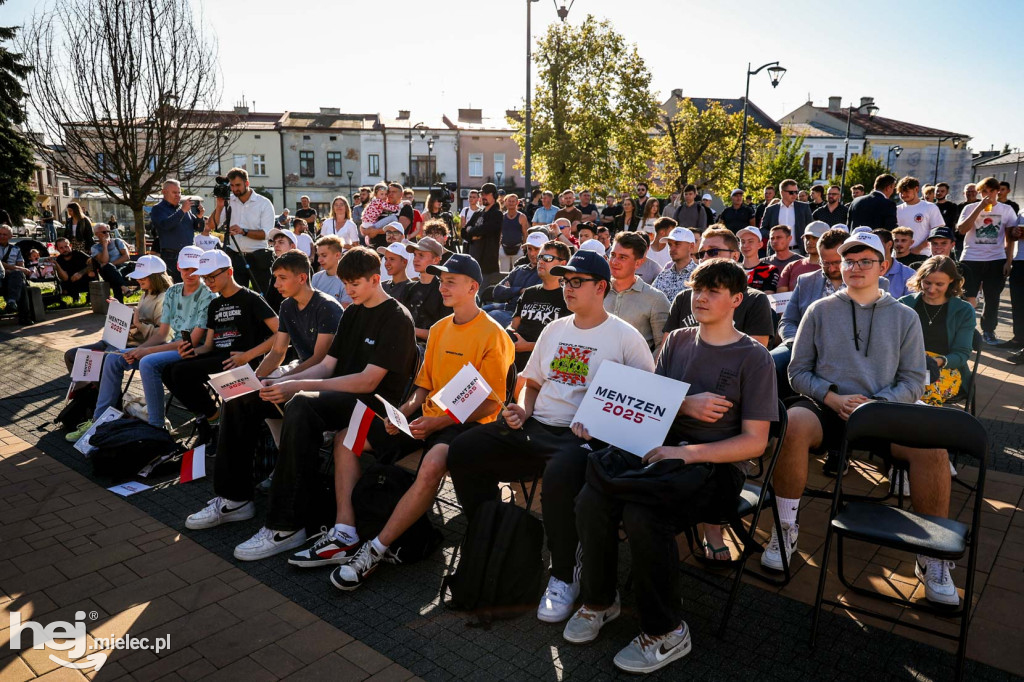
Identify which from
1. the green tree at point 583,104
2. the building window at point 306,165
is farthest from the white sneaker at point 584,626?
the building window at point 306,165

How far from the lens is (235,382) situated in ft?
13.3

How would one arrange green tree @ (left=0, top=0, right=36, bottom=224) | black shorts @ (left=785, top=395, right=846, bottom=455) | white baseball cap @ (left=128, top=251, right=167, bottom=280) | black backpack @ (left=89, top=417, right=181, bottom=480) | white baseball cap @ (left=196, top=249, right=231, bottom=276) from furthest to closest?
green tree @ (left=0, top=0, right=36, bottom=224)
white baseball cap @ (left=128, top=251, right=167, bottom=280)
white baseball cap @ (left=196, top=249, right=231, bottom=276)
black backpack @ (left=89, top=417, right=181, bottom=480)
black shorts @ (left=785, top=395, right=846, bottom=455)

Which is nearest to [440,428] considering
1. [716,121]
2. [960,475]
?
[960,475]

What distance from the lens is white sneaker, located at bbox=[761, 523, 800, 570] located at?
366 cm

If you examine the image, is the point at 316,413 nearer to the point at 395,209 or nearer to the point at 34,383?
the point at 34,383

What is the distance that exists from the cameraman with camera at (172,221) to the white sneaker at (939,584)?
9.99 meters

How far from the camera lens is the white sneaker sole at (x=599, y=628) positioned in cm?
302

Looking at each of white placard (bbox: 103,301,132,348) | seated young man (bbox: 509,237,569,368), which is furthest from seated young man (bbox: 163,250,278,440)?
seated young man (bbox: 509,237,569,368)

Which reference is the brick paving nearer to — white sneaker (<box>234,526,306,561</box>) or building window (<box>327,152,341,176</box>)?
white sneaker (<box>234,526,306,561</box>)

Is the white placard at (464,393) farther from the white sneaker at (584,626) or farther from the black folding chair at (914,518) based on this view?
the black folding chair at (914,518)

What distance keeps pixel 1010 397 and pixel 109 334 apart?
9001mm

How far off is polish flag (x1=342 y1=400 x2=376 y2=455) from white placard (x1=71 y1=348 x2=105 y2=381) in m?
3.39

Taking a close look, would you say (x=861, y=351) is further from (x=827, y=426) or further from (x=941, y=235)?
(x=941, y=235)

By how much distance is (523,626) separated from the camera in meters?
3.21
